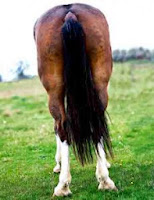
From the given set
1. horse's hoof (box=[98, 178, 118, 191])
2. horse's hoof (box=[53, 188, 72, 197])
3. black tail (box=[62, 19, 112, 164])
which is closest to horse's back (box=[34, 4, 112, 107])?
black tail (box=[62, 19, 112, 164])

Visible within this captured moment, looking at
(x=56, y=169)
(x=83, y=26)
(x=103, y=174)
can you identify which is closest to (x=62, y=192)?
(x=103, y=174)

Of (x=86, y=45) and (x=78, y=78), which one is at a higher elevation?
(x=86, y=45)

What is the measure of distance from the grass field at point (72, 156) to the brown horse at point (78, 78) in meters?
0.43

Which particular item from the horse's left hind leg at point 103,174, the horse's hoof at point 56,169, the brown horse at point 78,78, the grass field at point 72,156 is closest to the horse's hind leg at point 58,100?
the brown horse at point 78,78

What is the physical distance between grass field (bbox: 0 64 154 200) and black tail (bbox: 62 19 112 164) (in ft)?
2.28

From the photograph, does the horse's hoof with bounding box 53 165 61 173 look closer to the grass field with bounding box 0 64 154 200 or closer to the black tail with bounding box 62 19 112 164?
the grass field with bounding box 0 64 154 200

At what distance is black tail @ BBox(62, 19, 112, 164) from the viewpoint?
5793mm

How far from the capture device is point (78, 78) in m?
5.91

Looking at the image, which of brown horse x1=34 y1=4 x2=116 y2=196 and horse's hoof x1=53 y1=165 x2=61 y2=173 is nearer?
brown horse x1=34 y1=4 x2=116 y2=196

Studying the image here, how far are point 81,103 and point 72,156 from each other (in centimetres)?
354

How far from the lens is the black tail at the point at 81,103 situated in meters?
5.79

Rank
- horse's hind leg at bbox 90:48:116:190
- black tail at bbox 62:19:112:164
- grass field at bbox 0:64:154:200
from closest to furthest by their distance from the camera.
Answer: black tail at bbox 62:19:112:164 < horse's hind leg at bbox 90:48:116:190 < grass field at bbox 0:64:154:200

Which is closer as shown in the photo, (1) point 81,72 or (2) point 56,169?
(1) point 81,72

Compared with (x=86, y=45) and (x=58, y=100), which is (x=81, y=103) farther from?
(x=86, y=45)
